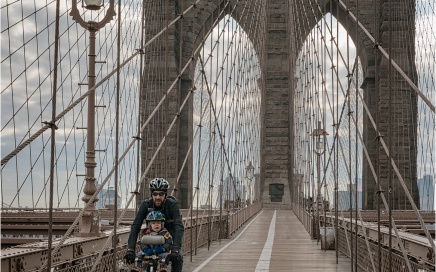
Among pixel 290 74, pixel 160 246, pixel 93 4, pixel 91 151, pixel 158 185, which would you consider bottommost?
pixel 160 246

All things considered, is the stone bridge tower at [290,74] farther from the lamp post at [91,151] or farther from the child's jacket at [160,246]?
the child's jacket at [160,246]

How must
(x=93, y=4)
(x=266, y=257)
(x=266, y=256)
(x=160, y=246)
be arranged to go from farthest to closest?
(x=266, y=256), (x=266, y=257), (x=93, y=4), (x=160, y=246)

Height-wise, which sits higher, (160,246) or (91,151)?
(91,151)

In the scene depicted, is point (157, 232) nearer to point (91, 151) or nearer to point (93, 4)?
point (91, 151)

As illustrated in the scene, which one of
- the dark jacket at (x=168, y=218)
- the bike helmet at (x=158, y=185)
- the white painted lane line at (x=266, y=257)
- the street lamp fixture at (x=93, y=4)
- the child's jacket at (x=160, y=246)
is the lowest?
the white painted lane line at (x=266, y=257)

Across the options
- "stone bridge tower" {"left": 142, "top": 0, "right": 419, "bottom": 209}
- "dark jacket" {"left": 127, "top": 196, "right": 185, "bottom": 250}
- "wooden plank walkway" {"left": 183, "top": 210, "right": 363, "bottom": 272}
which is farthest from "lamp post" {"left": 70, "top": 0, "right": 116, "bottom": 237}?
"stone bridge tower" {"left": 142, "top": 0, "right": 419, "bottom": 209}

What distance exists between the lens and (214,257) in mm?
11906

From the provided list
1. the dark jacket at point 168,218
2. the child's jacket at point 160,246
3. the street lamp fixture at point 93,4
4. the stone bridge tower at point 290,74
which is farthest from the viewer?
the stone bridge tower at point 290,74

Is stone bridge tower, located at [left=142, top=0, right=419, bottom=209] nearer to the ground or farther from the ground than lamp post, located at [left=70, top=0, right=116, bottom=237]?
farther from the ground

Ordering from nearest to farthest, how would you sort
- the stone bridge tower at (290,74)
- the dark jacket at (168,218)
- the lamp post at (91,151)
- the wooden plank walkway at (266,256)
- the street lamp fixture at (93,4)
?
the dark jacket at (168,218) < the lamp post at (91,151) < the street lamp fixture at (93,4) < the wooden plank walkway at (266,256) < the stone bridge tower at (290,74)

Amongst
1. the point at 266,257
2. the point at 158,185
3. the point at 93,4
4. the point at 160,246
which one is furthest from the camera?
the point at 266,257

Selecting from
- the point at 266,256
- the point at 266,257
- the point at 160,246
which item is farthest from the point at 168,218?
the point at 266,256

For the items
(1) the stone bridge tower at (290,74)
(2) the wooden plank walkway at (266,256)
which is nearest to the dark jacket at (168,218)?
(2) the wooden plank walkway at (266,256)

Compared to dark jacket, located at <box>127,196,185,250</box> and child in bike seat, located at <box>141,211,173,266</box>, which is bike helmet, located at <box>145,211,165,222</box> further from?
dark jacket, located at <box>127,196,185,250</box>
